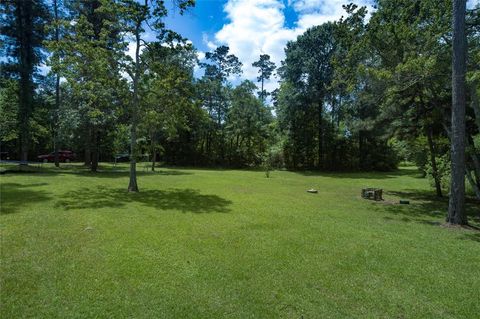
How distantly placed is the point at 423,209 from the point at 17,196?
42.2 ft

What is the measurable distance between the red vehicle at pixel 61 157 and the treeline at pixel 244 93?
195 centimetres

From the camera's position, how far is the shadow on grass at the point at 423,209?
27.6 ft

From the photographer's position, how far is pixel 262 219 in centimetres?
756

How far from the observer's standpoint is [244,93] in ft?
94.7

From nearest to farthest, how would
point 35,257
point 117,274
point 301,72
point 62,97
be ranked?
point 117,274, point 35,257, point 62,97, point 301,72

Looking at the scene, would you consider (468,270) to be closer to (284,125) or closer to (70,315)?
(70,315)

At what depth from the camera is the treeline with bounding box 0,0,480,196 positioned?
9453 mm

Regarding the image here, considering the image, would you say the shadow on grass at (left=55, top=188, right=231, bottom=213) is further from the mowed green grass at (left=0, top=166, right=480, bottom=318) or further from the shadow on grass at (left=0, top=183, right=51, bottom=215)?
the shadow on grass at (left=0, top=183, right=51, bottom=215)

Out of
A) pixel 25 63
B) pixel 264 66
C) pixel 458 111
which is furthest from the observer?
pixel 264 66

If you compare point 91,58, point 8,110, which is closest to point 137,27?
point 91,58

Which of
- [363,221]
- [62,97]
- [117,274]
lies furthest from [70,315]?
[62,97]

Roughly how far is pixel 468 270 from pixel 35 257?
6687 mm

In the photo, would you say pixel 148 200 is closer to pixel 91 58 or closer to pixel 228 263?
pixel 91 58

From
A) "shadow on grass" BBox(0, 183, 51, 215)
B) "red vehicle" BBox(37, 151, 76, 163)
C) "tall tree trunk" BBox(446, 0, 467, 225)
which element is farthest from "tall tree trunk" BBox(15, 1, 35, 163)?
"tall tree trunk" BBox(446, 0, 467, 225)
